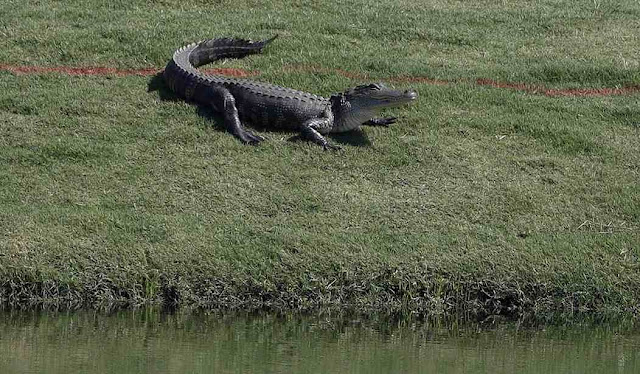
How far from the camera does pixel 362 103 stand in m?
13.7

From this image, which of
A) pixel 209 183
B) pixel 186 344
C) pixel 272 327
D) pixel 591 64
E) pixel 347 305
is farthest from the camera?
pixel 591 64

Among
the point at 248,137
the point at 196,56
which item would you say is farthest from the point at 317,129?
the point at 196,56

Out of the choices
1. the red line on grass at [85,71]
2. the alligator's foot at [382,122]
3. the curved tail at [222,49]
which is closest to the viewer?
the alligator's foot at [382,122]

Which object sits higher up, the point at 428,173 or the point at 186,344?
the point at 428,173

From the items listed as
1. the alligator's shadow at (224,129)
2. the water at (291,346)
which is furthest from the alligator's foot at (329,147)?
the water at (291,346)

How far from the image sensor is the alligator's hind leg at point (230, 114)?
13.4 m

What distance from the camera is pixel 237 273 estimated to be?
10789mm

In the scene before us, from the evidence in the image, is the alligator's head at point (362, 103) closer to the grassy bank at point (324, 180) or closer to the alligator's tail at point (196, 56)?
the grassy bank at point (324, 180)

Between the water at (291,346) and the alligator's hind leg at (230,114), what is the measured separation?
339 cm

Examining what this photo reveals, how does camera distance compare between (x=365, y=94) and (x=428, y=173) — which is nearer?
(x=428, y=173)

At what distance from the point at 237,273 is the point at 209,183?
1764 mm

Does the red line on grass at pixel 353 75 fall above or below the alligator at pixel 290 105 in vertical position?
above

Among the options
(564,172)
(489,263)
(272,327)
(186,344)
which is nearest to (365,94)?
(564,172)

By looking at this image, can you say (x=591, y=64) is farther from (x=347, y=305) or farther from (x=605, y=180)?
(x=347, y=305)
